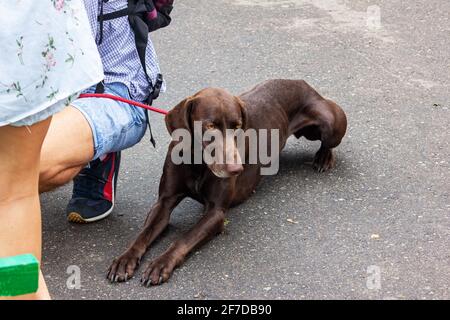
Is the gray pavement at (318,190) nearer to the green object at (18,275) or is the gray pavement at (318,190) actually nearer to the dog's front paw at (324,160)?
the dog's front paw at (324,160)

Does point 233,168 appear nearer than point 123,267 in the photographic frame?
No

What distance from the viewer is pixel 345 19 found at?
751cm

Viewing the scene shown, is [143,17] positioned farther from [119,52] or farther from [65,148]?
[65,148]

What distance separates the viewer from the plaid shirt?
420 cm

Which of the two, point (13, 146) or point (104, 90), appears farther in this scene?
point (104, 90)

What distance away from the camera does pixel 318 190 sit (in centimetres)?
477

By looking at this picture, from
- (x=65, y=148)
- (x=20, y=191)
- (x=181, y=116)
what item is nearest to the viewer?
(x=20, y=191)

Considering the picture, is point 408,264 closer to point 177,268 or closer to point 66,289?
point 177,268

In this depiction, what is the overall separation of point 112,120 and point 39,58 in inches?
51.6

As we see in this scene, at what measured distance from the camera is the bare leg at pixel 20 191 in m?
2.82

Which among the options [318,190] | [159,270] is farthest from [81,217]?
[318,190]

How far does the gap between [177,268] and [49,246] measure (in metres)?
0.68

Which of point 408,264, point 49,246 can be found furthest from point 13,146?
point 408,264

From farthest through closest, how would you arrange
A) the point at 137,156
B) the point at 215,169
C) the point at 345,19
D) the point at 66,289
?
the point at 345,19 < the point at 137,156 < the point at 215,169 < the point at 66,289
